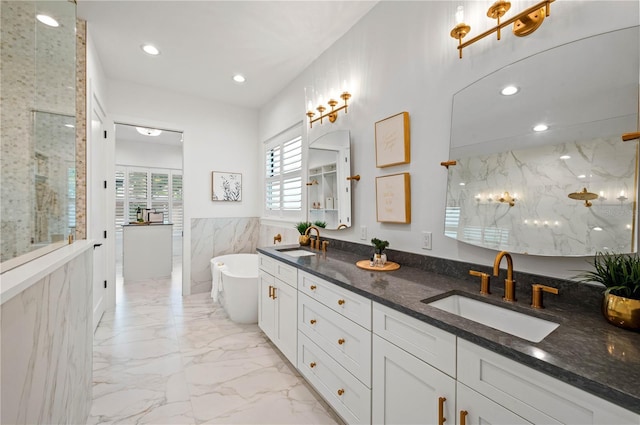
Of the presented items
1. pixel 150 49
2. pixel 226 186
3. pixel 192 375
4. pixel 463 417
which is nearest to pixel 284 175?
pixel 226 186

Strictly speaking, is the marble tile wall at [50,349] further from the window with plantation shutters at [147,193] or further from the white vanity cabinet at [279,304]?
the window with plantation shutters at [147,193]

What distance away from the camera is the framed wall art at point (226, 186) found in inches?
169

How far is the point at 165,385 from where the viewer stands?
208cm

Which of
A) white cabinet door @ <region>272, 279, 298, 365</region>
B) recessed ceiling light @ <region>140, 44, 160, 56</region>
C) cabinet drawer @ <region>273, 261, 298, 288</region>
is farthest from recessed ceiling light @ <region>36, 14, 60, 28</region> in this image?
white cabinet door @ <region>272, 279, 298, 365</region>

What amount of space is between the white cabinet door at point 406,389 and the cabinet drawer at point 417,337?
30 millimetres

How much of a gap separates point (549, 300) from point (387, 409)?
2.90 feet

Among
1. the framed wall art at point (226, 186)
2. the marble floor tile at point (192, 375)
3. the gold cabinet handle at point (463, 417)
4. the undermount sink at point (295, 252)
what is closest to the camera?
the gold cabinet handle at point (463, 417)

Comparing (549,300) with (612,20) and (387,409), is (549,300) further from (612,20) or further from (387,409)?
(612,20)

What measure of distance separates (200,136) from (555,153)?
13.6ft

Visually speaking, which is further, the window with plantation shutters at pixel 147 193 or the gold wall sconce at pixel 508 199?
the window with plantation shutters at pixel 147 193

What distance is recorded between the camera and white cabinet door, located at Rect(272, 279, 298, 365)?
2152 millimetres

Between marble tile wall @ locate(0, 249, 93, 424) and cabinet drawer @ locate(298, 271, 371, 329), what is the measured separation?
129cm

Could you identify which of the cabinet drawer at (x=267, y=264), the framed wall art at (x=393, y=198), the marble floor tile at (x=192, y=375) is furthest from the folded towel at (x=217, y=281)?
the framed wall art at (x=393, y=198)

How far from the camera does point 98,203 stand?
3.15 m
